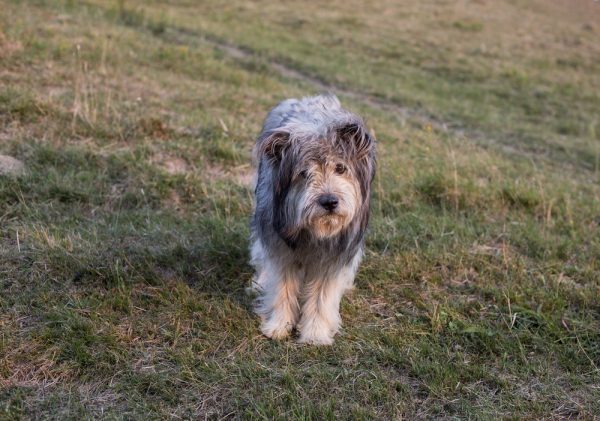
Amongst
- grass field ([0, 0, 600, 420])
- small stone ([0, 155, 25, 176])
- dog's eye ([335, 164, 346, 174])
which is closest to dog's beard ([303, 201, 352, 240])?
dog's eye ([335, 164, 346, 174])

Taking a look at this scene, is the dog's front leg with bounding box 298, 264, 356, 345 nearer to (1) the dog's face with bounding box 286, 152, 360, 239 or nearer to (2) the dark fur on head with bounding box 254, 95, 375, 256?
(2) the dark fur on head with bounding box 254, 95, 375, 256

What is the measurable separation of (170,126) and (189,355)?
4276mm

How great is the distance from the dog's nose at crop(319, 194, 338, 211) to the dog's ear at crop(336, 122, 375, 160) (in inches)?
14.1

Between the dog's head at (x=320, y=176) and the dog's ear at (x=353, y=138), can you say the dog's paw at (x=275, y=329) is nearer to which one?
the dog's head at (x=320, y=176)

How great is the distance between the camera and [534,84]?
15016 millimetres

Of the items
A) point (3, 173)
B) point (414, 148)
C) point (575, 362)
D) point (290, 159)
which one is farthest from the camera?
point (414, 148)

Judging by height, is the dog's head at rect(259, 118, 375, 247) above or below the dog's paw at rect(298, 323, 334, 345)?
above

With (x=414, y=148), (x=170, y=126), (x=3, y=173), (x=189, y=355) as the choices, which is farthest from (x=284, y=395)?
(x=414, y=148)

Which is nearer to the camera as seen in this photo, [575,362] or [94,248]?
[575,362]

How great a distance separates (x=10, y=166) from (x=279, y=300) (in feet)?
11.1

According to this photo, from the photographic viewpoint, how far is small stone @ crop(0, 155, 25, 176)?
19.7ft

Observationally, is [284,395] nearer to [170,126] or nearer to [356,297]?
[356,297]

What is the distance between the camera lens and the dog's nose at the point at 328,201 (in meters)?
3.78

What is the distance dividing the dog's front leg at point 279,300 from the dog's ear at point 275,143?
84 centimetres
